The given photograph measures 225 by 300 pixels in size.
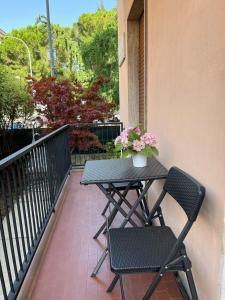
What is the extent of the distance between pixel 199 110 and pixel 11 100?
19.1ft

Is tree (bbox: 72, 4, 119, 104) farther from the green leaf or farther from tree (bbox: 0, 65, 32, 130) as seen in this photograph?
the green leaf

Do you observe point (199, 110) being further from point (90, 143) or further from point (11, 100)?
point (11, 100)

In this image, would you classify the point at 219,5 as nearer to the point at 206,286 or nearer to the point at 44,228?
the point at 206,286

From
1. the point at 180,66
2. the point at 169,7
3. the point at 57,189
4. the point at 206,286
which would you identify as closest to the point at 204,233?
the point at 206,286

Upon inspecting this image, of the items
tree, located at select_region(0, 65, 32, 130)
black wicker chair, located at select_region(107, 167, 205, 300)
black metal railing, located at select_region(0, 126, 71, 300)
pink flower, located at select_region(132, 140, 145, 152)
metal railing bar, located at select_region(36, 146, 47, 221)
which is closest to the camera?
black wicker chair, located at select_region(107, 167, 205, 300)

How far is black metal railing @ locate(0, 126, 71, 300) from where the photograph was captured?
58.4 inches

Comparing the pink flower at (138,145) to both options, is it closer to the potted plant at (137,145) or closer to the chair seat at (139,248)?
the potted plant at (137,145)

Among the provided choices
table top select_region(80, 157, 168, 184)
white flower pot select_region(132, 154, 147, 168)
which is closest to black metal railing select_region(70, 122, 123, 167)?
table top select_region(80, 157, 168, 184)

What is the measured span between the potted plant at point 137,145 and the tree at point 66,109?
3.67 meters

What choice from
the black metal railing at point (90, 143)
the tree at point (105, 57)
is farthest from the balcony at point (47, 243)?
the tree at point (105, 57)

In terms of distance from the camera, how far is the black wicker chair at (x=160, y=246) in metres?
1.21

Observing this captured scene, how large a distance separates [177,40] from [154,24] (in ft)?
2.39

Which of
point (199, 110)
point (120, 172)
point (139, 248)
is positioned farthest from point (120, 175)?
point (199, 110)

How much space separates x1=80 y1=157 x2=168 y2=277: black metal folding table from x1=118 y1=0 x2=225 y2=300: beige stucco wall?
18 centimetres
